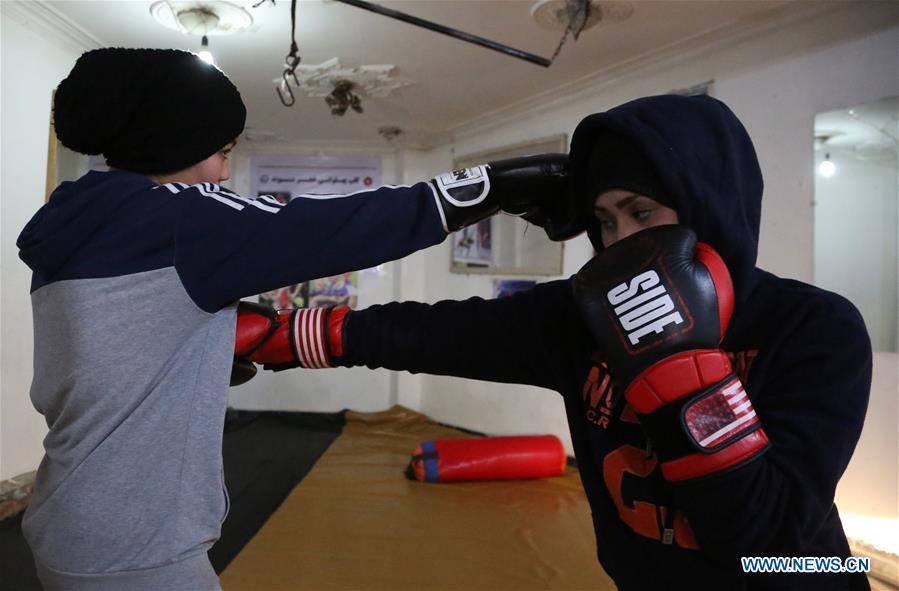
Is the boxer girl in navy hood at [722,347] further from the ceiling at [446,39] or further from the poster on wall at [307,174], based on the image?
the poster on wall at [307,174]

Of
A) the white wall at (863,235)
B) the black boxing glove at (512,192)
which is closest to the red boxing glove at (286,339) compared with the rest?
the black boxing glove at (512,192)

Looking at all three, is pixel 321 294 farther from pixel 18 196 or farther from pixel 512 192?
pixel 512 192

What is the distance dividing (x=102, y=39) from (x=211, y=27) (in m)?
0.69

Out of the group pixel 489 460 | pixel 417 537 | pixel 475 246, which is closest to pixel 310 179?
pixel 475 246

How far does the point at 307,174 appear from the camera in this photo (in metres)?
4.41

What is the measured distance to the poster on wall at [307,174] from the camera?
440cm

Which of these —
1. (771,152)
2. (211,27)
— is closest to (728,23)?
(771,152)

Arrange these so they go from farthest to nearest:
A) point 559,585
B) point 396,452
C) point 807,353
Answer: point 396,452, point 559,585, point 807,353

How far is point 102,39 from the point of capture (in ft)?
8.70

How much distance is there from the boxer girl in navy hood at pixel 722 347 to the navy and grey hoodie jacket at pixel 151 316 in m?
0.28

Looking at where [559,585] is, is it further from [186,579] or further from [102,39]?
[102,39]

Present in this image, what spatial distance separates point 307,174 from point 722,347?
13.3 ft

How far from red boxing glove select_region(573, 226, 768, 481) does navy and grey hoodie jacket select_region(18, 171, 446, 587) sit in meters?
0.25

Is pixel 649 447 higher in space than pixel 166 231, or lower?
lower
